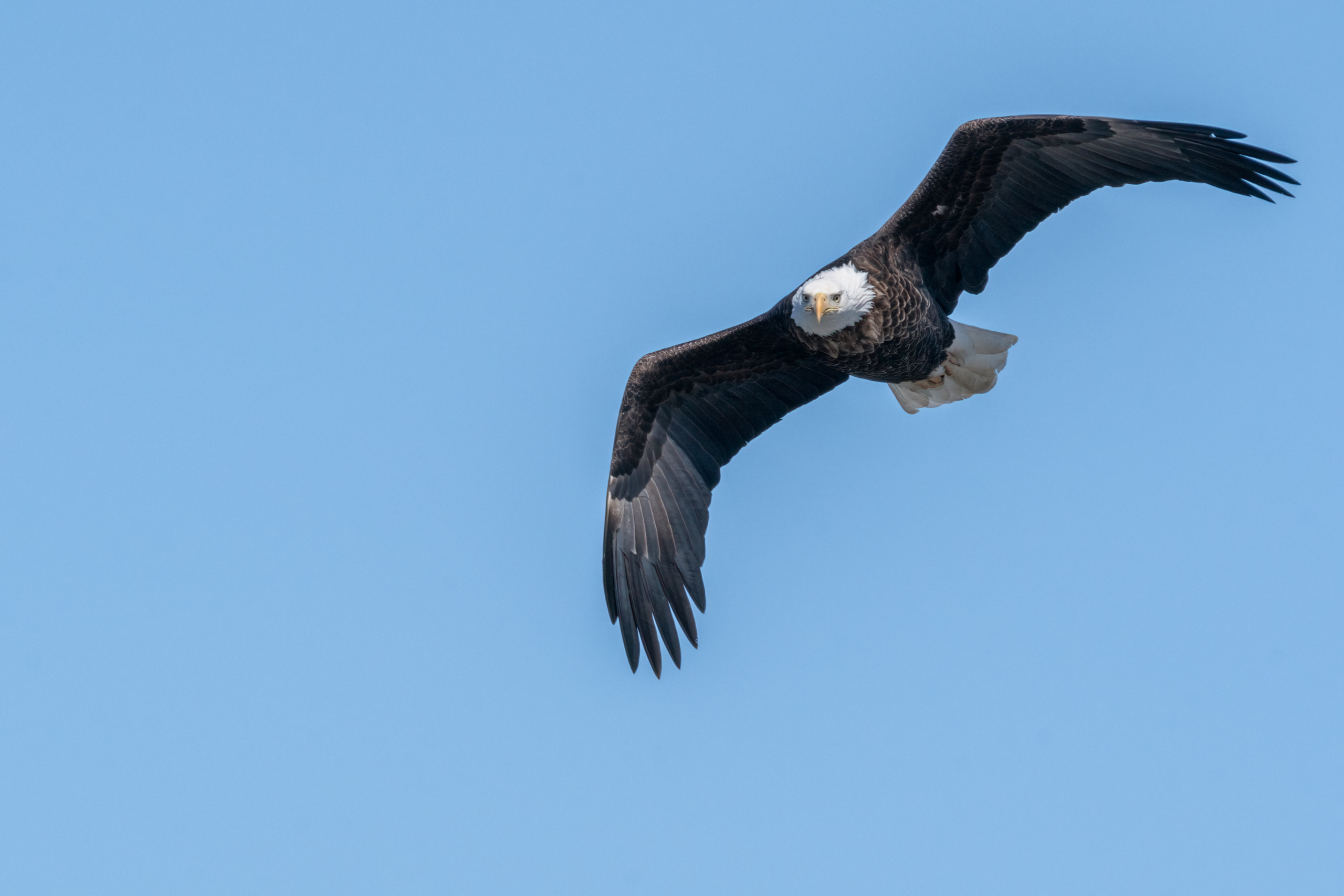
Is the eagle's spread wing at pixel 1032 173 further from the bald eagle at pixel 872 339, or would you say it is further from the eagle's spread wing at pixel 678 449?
the eagle's spread wing at pixel 678 449

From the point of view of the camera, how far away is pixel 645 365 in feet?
37.8

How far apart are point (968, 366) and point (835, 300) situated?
6.31 feet

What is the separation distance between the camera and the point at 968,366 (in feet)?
38.0

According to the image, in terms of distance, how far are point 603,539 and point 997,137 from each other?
3776 millimetres

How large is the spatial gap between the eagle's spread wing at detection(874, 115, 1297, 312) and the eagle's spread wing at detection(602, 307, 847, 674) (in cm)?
130

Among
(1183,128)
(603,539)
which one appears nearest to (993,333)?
(1183,128)

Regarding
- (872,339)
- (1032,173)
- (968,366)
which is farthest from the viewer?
(968,366)

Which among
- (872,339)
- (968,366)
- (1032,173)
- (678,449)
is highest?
(1032,173)

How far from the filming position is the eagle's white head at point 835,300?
32.8ft

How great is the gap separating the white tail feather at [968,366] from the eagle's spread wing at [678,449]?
0.68 metres

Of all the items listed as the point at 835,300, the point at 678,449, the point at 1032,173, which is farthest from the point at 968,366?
the point at 678,449

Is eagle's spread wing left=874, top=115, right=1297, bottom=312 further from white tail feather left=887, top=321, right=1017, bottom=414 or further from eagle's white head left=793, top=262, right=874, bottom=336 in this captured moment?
white tail feather left=887, top=321, right=1017, bottom=414

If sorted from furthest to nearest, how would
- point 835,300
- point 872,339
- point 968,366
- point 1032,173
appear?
point 968,366 → point 1032,173 → point 872,339 → point 835,300

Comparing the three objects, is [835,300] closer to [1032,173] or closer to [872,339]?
[872,339]
